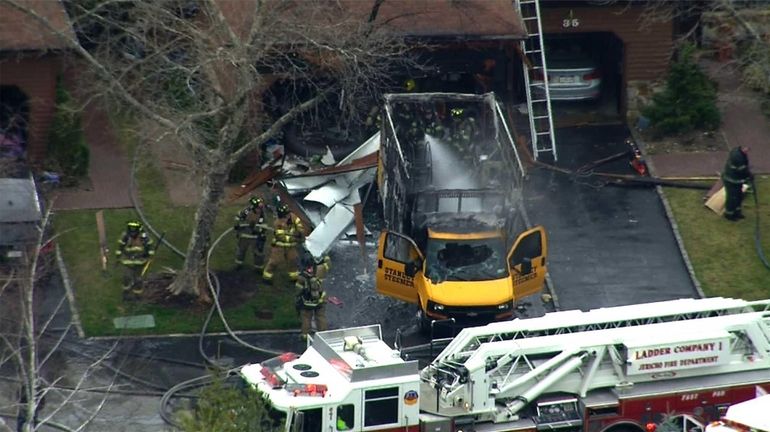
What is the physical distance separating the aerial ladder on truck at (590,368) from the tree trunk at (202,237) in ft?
18.8

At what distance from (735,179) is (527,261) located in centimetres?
551

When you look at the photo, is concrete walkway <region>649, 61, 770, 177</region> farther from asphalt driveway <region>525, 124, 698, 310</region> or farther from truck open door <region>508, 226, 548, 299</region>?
truck open door <region>508, 226, 548, 299</region>

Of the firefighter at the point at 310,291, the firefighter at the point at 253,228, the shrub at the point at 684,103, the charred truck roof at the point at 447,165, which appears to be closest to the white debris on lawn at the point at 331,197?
the charred truck roof at the point at 447,165

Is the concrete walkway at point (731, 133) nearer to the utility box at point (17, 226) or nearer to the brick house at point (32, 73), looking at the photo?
the brick house at point (32, 73)

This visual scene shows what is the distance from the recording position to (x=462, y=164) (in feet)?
95.9

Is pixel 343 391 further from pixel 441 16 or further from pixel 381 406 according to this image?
pixel 441 16

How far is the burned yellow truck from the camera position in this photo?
84.1 ft

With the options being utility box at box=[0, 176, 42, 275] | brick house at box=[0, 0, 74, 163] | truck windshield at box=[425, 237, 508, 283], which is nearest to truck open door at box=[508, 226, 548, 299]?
truck windshield at box=[425, 237, 508, 283]

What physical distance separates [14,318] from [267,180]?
726cm

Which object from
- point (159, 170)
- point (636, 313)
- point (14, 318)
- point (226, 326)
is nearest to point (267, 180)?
point (159, 170)

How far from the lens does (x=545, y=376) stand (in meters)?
21.9

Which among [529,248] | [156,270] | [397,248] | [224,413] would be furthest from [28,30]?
[224,413]

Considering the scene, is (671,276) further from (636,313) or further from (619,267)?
(636,313)

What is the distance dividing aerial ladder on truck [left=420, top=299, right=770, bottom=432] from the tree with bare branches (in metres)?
5.80
